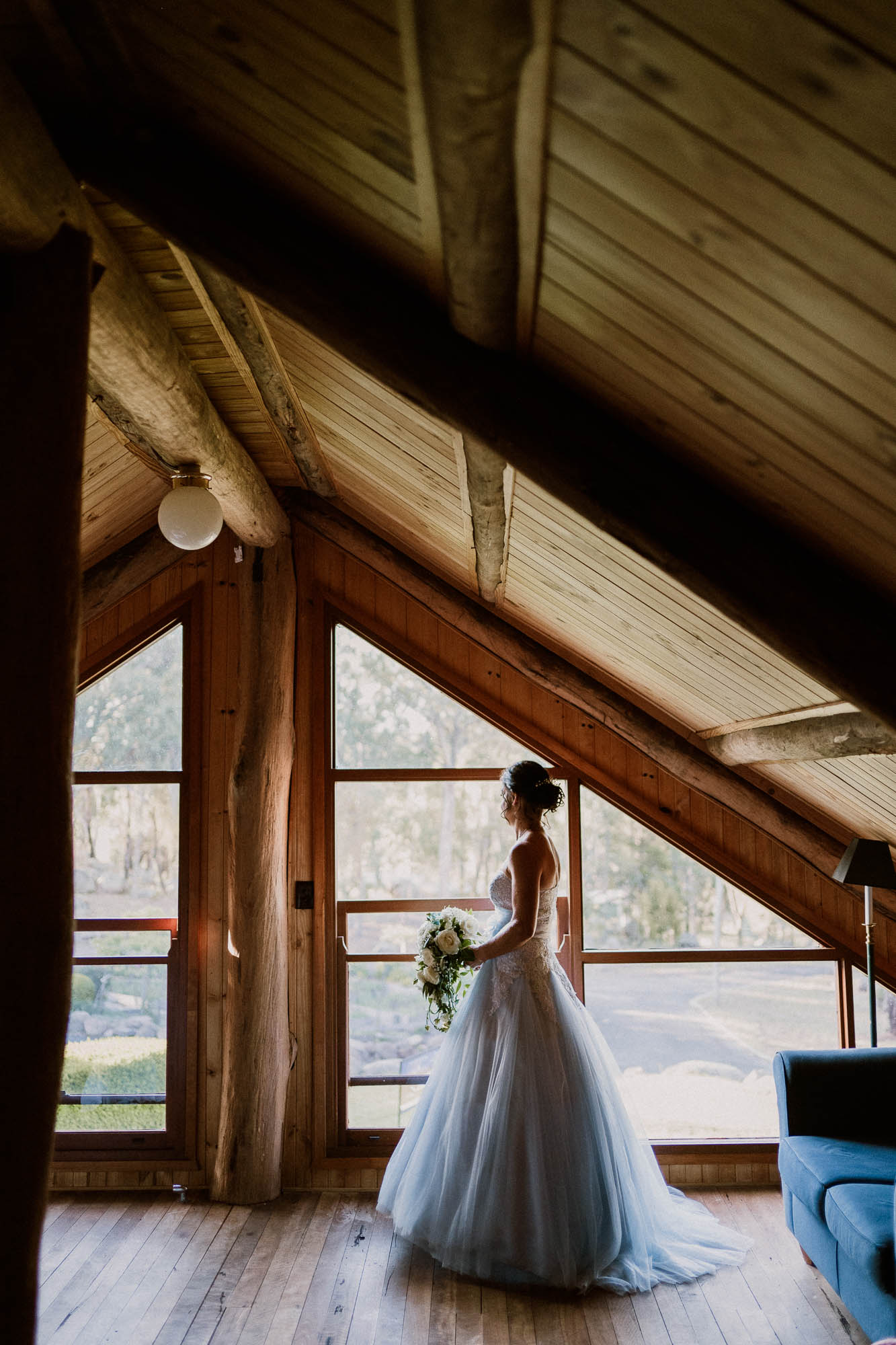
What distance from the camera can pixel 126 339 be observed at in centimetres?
256

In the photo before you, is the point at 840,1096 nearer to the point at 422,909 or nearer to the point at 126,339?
the point at 422,909

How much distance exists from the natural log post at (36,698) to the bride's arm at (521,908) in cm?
244

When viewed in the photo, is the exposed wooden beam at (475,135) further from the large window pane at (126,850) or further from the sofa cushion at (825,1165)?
the large window pane at (126,850)

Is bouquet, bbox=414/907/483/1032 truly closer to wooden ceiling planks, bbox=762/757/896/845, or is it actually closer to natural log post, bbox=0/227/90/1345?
wooden ceiling planks, bbox=762/757/896/845

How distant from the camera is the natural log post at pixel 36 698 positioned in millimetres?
1823

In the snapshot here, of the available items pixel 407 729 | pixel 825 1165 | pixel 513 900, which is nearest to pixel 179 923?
pixel 407 729

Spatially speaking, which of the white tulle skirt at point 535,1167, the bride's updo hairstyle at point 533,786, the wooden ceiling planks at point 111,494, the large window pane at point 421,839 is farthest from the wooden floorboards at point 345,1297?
the wooden ceiling planks at point 111,494

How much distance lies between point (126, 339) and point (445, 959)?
110 inches

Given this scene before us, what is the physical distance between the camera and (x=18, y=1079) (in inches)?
71.7

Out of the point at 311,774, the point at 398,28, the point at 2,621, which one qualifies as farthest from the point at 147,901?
the point at 398,28

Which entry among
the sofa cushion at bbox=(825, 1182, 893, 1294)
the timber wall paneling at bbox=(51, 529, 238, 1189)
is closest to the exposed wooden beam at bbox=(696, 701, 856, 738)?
the sofa cushion at bbox=(825, 1182, 893, 1294)

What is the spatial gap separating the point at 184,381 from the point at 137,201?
0.86m

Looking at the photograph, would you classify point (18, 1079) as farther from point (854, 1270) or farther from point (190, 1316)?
point (854, 1270)

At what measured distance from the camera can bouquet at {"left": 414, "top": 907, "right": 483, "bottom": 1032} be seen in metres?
4.14
